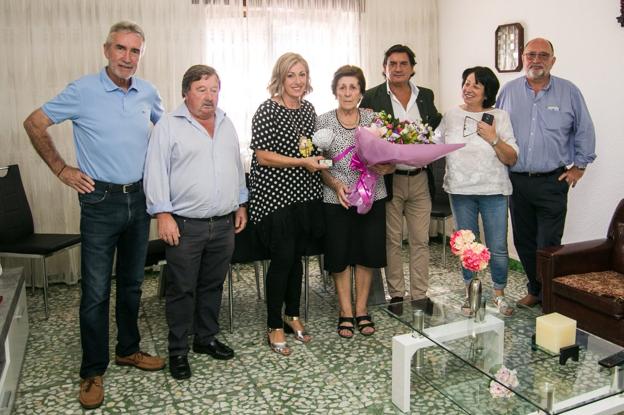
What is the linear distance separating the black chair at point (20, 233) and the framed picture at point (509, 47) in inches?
139

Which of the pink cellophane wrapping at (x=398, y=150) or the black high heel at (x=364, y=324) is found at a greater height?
the pink cellophane wrapping at (x=398, y=150)

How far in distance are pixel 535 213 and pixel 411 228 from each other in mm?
863

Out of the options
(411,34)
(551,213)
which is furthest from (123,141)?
(411,34)

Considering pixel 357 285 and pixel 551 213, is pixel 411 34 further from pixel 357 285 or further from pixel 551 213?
pixel 357 285

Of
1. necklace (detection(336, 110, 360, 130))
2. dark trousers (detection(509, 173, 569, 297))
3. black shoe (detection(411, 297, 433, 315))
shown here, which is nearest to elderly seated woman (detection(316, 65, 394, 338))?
necklace (detection(336, 110, 360, 130))

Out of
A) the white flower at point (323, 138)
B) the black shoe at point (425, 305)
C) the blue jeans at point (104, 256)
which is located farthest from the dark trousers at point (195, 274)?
the black shoe at point (425, 305)

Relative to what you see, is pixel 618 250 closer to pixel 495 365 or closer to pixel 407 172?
pixel 407 172

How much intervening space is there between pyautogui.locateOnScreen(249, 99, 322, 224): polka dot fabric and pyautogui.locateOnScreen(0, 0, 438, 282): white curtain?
6.30ft

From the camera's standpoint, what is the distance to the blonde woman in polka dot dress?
2.91 meters

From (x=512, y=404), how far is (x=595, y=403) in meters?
0.46

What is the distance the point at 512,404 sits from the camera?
2514 mm

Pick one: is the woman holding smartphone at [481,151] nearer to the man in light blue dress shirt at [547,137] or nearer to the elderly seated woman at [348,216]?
the man in light blue dress shirt at [547,137]

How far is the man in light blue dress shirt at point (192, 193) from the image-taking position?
8.58 feet

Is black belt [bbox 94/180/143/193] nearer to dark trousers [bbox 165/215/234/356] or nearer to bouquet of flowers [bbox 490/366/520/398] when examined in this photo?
dark trousers [bbox 165/215/234/356]
